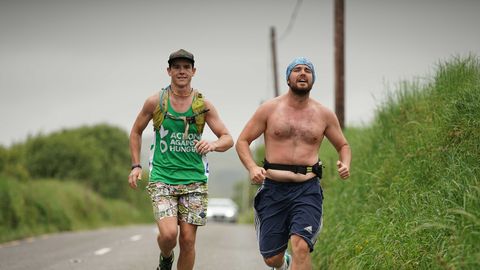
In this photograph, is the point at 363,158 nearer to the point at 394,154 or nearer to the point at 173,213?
the point at 394,154

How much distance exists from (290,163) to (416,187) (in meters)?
1.93

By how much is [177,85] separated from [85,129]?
56.3 meters

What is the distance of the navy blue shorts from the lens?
693 cm

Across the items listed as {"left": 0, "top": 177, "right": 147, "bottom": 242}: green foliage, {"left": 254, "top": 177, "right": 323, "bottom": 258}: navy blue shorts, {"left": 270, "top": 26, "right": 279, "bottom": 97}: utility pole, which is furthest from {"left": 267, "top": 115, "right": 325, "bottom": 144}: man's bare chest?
{"left": 270, "top": 26, "right": 279, "bottom": 97}: utility pole

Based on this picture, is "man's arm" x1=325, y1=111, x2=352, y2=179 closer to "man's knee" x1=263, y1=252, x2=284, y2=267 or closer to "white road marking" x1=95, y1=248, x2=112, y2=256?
"man's knee" x1=263, y1=252, x2=284, y2=267

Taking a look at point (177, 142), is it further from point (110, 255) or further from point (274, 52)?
point (274, 52)

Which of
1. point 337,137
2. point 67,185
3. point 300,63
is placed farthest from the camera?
point 67,185

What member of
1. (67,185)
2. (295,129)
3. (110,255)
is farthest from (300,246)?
(67,185)

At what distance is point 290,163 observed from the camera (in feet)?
23.0

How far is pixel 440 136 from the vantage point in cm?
881

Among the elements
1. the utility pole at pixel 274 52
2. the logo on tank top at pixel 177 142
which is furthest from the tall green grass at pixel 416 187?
the utility pole at pixel 274 52

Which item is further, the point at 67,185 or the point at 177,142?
the point at 67,185

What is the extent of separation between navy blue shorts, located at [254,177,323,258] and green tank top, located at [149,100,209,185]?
0.72 m

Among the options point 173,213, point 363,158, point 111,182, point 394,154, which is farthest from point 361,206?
point 111,182
